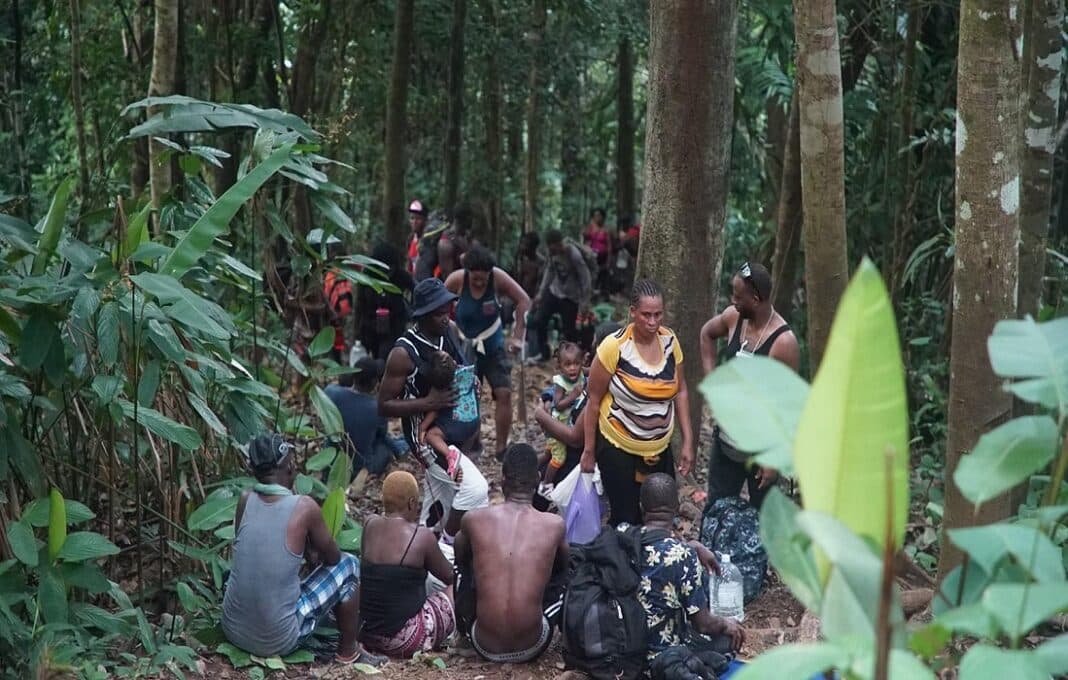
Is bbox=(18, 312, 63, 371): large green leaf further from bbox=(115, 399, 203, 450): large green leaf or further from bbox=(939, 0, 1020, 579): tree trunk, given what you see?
bbox=(939, 0, 1020, 579): tree trunk

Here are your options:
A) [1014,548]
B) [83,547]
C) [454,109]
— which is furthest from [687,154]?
[454,109]

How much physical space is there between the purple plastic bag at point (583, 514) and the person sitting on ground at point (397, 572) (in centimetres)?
104

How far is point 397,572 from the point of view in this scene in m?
6.14

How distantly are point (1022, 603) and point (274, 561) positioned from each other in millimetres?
4124

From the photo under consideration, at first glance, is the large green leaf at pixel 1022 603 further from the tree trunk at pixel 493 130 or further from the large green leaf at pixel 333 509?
the tree trunk at pixel 493 130

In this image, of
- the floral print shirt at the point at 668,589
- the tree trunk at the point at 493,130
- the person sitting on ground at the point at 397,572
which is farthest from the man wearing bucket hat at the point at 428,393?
the tree trunk at the point at 493,130

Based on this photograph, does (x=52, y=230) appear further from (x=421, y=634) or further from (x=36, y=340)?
(x=421, y=634)

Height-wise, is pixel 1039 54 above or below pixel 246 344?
above

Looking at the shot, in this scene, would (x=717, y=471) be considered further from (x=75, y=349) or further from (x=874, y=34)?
(x=874, y=34)

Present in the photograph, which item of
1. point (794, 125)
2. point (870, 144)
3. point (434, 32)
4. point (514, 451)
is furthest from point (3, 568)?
point (434, 32)

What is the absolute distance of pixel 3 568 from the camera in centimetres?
518

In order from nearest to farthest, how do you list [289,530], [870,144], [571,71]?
[289,530], [870,144], [571,71]

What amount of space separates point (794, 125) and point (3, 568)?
7.78 m

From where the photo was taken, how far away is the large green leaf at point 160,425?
18.3 feet
